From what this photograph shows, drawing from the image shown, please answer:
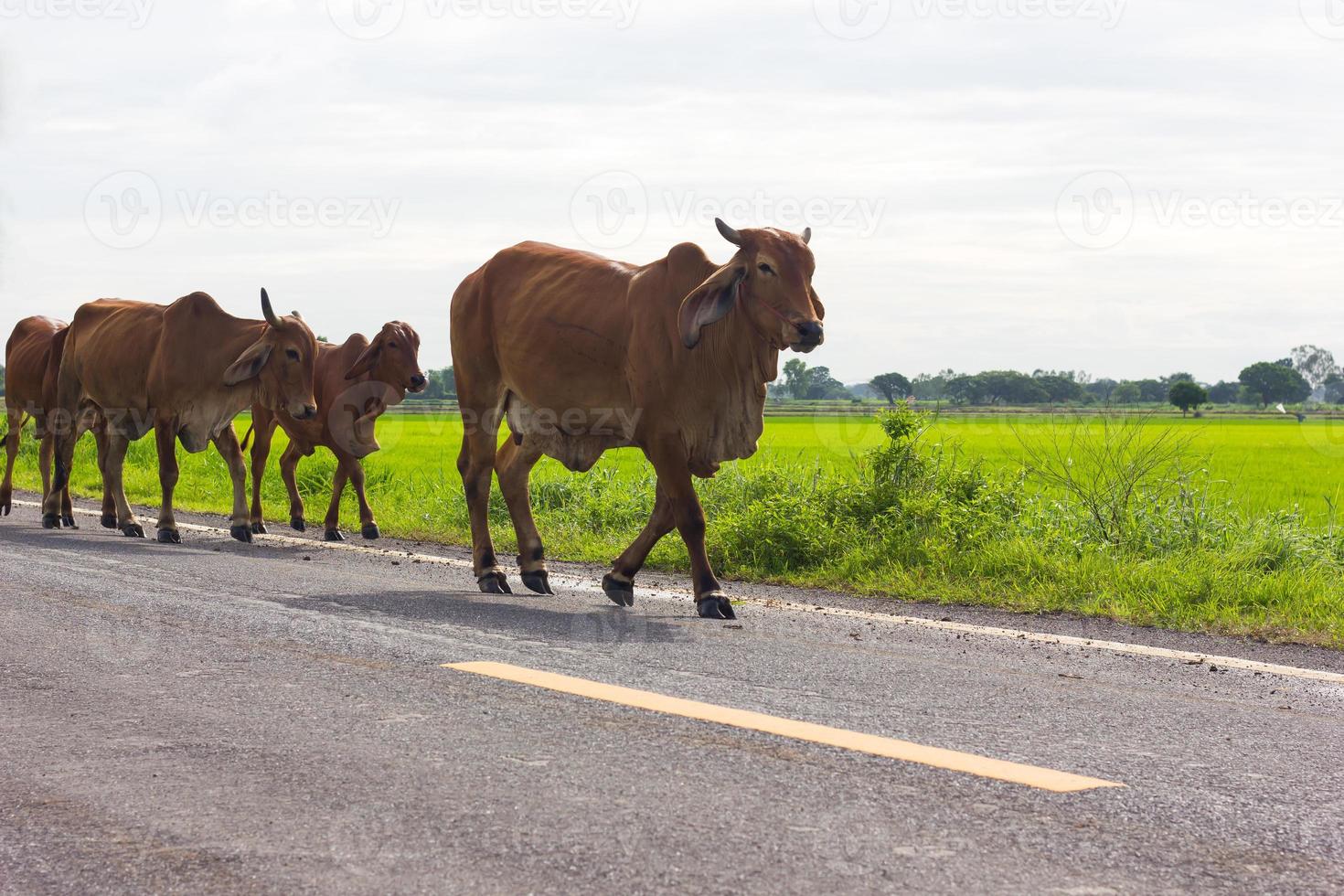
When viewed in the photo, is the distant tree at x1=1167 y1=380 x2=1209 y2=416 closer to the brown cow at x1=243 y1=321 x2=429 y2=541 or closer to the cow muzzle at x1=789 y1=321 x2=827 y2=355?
the brown cow at x1=243 y1=321 x2=429 y2=541

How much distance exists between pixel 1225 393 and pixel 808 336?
17088cm

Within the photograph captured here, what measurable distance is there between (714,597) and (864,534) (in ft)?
8.93

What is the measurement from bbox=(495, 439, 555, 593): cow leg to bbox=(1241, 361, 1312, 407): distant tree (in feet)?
520

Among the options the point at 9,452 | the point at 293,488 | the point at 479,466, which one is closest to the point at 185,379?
the point at 293,488

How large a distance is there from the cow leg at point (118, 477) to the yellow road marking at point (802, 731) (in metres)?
7.57

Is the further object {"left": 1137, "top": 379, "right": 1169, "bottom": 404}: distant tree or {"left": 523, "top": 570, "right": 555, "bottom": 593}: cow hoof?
{"left": 1137, "top": 379, "right": 1169, "bottom": 404}: distant tree

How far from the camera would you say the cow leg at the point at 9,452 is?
45.8 ft

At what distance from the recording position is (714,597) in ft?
22.9

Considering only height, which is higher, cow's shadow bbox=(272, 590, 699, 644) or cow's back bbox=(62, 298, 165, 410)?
cow's back bbox=(62, 298, 165, 410)

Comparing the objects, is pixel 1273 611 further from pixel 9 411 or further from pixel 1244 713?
pixel 9 411

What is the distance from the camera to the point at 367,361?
12922 millimetres

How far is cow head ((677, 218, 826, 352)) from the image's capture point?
702 centimetres

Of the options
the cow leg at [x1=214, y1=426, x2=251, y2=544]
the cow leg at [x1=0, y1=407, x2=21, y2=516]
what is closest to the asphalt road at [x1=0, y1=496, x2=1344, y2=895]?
the cow leg at [x1=214, y1=426, x2=251, y2=544]

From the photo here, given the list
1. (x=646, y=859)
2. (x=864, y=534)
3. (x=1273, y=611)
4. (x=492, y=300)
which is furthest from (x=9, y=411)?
(x=646, y=859)
